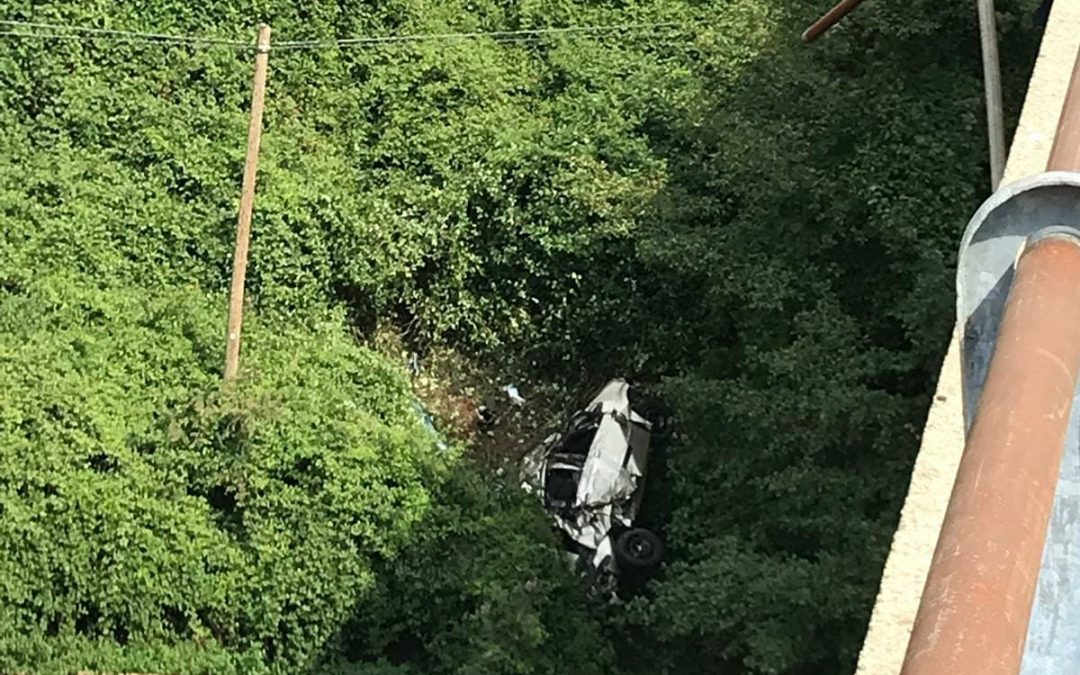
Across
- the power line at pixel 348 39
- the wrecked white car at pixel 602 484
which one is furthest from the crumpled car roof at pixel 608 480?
the power line at pixel 348 39

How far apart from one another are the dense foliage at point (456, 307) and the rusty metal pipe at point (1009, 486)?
3961 mm

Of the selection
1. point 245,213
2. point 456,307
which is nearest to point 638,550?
point 456,307

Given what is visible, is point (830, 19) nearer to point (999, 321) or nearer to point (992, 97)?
point (992, 97)

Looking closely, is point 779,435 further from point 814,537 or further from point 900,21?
point 900,21

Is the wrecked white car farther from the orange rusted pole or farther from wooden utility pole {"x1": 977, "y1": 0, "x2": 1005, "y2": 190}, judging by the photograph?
the orange rusted pole

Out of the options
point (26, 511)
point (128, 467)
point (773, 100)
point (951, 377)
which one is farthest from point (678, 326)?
point (951, 377)

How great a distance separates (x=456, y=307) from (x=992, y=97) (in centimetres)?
390

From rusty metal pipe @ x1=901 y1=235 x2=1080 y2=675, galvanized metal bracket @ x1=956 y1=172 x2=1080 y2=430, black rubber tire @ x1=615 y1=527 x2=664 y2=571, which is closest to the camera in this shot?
rusty metal pipe @ x1=901 y1=235 x2=1080 y2=675

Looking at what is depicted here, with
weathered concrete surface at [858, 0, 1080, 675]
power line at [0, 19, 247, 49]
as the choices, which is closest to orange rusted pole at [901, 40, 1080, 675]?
weathered concrete surface at [858, 0, 1080, 675]

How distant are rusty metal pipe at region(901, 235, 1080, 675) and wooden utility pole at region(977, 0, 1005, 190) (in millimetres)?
3150

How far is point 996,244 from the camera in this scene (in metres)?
1.93

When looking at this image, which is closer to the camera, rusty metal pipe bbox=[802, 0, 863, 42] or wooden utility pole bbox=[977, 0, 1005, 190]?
wooden utility pole bbox=[977, 0, 1005, 190]

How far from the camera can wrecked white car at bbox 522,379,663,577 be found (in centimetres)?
705

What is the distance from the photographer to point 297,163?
8.87 m
